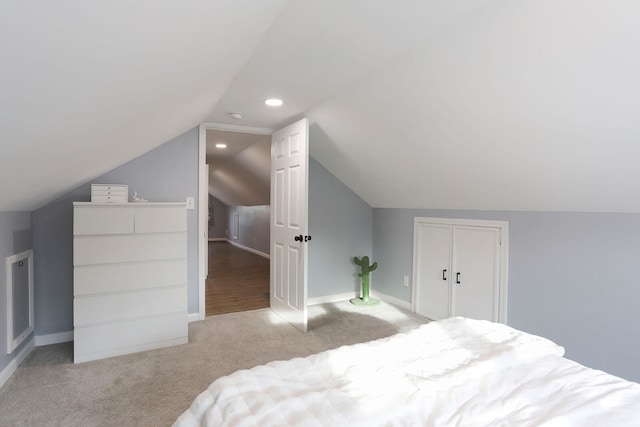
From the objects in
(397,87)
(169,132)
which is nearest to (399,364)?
(397,87)

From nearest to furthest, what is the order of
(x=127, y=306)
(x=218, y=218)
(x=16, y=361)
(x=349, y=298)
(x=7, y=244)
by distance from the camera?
(x=7, y=244)
(x=16, y=361)
(x=127, y=306)
(x=349, y=298)
(x=218, y=218)

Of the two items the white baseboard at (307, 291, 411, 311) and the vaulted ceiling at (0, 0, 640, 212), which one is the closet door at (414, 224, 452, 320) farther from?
the vaulted ceiling at (0, 0, 640, 212)

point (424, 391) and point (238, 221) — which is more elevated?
point (238, 221)

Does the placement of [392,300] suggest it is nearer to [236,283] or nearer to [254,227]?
[236,283]

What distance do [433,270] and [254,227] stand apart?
5292 mm

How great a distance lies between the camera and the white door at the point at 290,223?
10.00 feet

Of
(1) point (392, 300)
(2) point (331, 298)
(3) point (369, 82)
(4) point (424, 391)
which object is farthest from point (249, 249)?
(4) point (424, 391)

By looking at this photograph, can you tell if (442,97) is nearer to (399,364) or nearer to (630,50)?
(630,50)

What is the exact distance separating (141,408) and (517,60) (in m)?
2.70

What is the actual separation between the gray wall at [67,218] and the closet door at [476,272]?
269 cm

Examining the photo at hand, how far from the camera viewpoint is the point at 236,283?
16.0ft

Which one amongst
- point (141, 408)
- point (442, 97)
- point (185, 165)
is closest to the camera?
point (141, 408)

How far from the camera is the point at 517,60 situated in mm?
1584

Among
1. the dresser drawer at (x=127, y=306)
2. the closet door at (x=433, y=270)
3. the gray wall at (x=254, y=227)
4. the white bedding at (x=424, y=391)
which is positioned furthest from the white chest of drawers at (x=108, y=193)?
the gray wall at (x=254, y=227)
